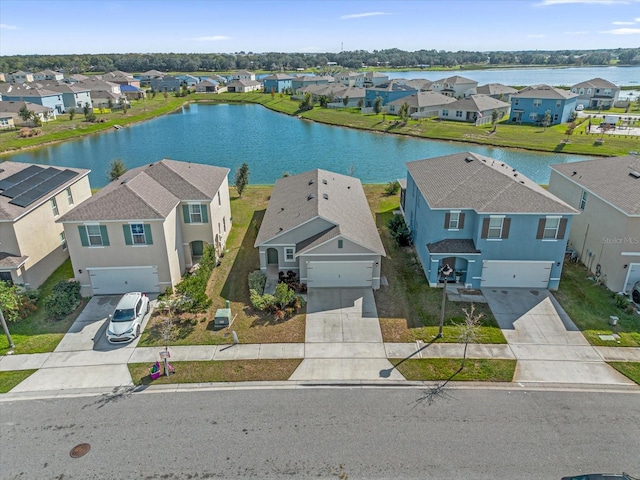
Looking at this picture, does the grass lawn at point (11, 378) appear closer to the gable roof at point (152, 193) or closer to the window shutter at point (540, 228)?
the gable roof at point (152, 193)

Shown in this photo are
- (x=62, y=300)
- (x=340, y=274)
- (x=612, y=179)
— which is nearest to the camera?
(x=62, y=300)

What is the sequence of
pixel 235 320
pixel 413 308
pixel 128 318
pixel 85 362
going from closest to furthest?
pixel 85 362 < pixel 128 318 < pixel 235 320 < pixel 413 308

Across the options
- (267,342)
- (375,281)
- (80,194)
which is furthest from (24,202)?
(375,281)

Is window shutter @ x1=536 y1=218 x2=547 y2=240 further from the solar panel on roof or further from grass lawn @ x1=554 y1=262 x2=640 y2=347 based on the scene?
the solar panel on roof

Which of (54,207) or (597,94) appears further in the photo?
(597,94)

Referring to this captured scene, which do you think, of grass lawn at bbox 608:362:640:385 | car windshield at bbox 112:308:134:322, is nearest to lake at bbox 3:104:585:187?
car windshield at bbox 112:308:134:322

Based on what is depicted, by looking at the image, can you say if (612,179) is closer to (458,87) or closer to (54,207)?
(54,207)

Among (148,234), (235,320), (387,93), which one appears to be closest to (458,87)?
(387,93)
